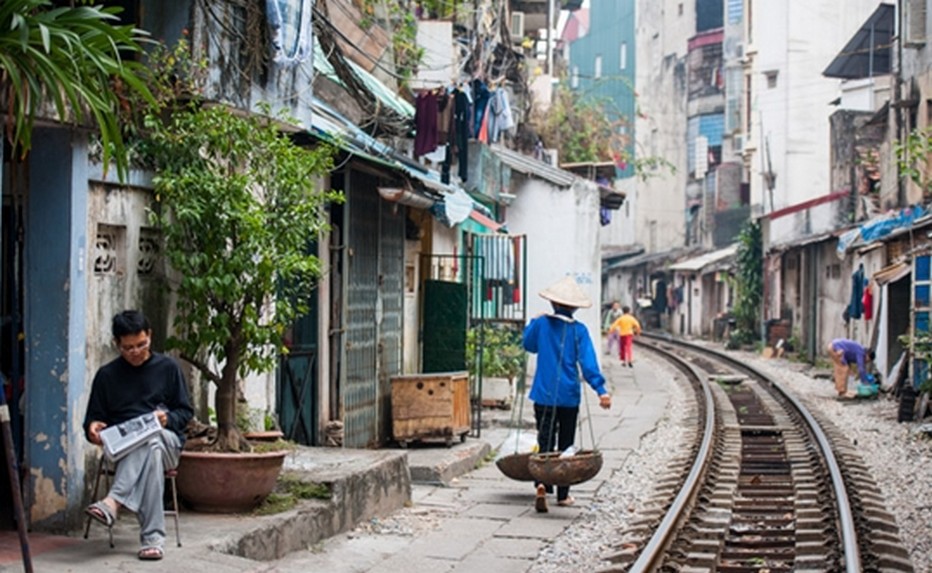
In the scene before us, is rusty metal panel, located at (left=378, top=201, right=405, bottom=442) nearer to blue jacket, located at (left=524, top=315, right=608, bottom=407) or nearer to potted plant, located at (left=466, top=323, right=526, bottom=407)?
potted plant, located at (left=466, top=323, right=526, bottom=407)

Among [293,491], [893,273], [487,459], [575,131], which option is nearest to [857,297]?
[893,273]

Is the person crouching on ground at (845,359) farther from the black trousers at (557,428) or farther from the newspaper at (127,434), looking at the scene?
the newspaper at (127,434)

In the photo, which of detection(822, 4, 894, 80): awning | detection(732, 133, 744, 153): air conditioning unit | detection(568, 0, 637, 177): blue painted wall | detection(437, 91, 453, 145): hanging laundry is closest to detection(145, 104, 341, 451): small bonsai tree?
detection(437, 91, 453, 145): hanging laundry

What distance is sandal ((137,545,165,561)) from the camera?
7320 mm

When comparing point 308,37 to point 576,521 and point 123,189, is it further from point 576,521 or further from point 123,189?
point 576,521

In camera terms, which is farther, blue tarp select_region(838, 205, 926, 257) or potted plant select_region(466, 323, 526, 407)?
blue tarp select_region(838, 205, 926, 257)

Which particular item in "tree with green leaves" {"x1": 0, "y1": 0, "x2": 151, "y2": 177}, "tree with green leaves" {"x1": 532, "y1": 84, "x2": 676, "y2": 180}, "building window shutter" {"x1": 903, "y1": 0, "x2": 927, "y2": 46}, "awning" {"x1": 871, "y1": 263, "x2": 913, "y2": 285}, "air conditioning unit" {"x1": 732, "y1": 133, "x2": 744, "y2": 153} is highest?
"air conditioning unit" {"x1": 732, "y1": 133, "x2": 744, "y2": 153}

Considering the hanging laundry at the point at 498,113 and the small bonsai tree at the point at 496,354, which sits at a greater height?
the hanging laundry at the point at 498,113

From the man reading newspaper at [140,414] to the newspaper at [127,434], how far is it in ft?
0.06

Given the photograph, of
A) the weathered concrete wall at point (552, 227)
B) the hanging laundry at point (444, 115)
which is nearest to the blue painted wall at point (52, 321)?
A: the hanging laundry at point (444, 115)

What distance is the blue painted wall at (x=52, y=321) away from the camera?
26.1 ft

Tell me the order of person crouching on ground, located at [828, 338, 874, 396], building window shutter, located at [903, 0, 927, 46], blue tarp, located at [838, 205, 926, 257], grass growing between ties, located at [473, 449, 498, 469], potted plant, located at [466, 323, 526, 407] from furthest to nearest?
1. building window shutter, located at [903, 0, 927, 46]
2. blue tarp, located at [838, 205, 926, 257]
3. person crouching on ground, located at [828, 338, 874, 396]
4. potted plant, located at [466, 323, 526, 407]
5. grass growing between ties, located at [473, 449, 498, 469]

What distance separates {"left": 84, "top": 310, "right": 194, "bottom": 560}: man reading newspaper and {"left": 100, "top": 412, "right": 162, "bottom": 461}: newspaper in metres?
0.02

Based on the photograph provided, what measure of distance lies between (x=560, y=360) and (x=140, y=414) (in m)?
4.45
